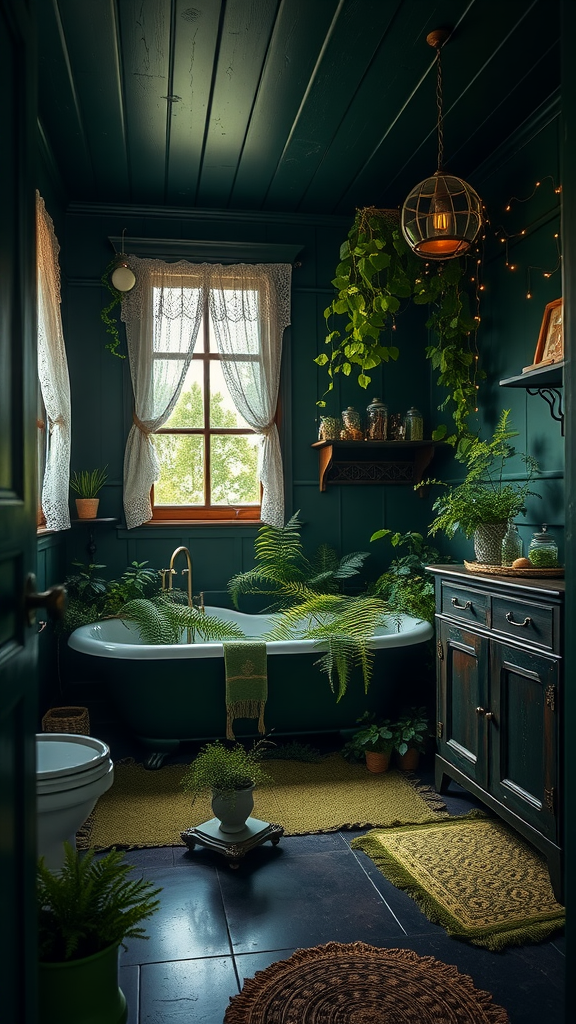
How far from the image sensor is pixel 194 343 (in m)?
4.38

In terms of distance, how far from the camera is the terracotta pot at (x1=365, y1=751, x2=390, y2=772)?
3447 mm

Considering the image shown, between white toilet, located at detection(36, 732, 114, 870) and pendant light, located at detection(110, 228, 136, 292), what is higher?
pendant light, located at detection(110, 228, 136, 292)

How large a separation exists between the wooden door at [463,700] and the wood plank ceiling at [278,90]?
7.14 feet

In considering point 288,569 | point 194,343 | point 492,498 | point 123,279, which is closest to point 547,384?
point 492,498

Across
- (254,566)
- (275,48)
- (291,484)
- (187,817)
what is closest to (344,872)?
(187,817)

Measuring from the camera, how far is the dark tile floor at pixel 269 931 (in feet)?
6.21

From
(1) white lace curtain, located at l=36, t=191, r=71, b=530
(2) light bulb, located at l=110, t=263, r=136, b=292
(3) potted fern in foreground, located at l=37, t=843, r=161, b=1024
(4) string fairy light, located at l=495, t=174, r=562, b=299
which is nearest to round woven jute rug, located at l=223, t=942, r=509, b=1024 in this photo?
(3) potted fern in foreground, located at l=37, t=843, r=161, b=1024

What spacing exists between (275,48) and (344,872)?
116 inches

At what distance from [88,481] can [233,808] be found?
2.21m

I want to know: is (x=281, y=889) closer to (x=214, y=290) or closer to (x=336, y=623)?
(x=336, y=623)

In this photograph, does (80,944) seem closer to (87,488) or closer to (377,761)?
(377,761)

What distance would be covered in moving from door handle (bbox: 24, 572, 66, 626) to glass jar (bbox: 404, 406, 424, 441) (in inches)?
134

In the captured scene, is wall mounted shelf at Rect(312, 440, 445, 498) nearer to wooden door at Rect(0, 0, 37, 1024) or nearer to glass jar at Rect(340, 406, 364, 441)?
glass jar at Rect(340, 406, 364, 441)

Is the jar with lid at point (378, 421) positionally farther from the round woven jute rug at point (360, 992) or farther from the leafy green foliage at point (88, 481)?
the round woven jute rug at point (360, 992)
